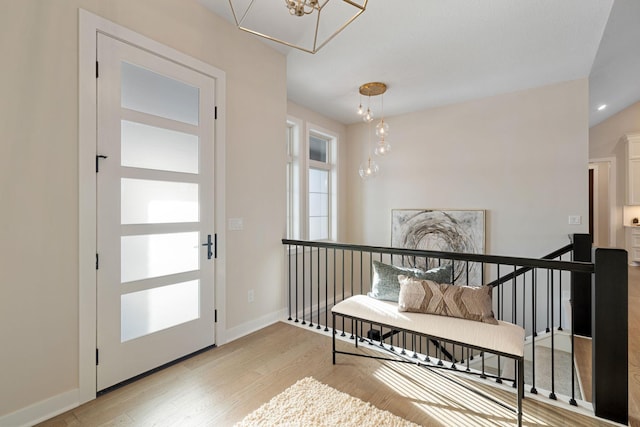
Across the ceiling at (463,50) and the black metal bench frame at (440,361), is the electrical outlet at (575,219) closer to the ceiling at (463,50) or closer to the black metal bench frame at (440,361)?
the ceiling at (463,50)

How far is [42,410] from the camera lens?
1666 mm

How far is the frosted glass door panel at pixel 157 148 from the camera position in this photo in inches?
81.0

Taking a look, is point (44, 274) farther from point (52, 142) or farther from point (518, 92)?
point (518, 92)

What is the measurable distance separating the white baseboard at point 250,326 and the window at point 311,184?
142cm

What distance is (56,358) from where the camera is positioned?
172 centimetres

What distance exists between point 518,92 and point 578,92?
2.00ft

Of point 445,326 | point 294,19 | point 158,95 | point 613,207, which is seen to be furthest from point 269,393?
point 613,207

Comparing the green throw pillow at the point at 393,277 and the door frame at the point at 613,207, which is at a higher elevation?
the door frame at the point at 613,207

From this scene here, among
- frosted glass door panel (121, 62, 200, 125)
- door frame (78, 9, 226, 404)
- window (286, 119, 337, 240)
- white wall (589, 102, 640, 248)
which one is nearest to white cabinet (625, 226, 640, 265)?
white wall (589, 102, 640, 248)

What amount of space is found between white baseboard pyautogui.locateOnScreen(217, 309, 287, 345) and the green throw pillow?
1149 millimetres

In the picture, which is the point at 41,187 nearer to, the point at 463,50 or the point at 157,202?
the point at 157,202

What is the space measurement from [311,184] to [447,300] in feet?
10.1

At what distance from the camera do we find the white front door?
6.33ft

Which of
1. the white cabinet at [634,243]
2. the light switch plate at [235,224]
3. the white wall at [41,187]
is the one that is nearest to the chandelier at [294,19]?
the white wall at [41,187]
